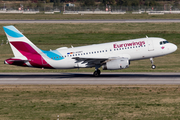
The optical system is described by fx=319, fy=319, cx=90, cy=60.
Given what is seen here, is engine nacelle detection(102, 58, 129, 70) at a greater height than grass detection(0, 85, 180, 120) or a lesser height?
greater

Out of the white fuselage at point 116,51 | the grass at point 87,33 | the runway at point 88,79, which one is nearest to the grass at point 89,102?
the runway at point 88,79

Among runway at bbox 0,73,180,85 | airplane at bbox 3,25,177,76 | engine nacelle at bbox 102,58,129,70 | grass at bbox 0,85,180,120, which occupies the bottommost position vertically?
runway at bbox 0,73,180,85

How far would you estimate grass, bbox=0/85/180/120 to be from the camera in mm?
25906

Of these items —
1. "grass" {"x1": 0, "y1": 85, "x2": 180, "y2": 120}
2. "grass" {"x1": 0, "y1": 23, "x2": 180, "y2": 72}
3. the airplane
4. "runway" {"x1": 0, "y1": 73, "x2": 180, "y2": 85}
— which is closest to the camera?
"grass" {"x1": 0, "y1": 85, "x2": 180, "y2": 120}

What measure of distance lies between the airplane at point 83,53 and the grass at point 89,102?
239 inches

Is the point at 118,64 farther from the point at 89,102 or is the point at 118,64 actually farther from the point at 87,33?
the point at 87,33

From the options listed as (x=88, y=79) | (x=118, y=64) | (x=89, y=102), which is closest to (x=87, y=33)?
(x=88, y=79)

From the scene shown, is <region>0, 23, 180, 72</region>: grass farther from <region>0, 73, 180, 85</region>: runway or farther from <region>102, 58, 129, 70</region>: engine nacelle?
<region>102, 58, 129, 70</region>: engine nacelle

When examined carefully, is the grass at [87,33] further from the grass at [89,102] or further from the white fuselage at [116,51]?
the grass at [89,102]

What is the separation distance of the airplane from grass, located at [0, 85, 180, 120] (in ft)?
19.9

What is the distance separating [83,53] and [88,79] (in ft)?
12.5

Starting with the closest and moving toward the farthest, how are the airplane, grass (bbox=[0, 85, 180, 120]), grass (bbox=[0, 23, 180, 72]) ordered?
1. grass (bbox=[0, 85, 180, 120])
2. the airplane
3. grass (bbox=[0, 23, 180, 72])

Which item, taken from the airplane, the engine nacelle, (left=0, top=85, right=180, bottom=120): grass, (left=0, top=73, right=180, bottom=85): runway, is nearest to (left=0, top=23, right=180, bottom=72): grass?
(left=0, top=73, right=180, bottom=85): runway

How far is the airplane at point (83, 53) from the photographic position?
43.8m
